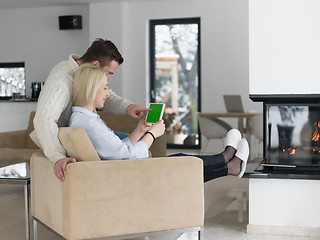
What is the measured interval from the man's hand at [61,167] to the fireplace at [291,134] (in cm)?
154

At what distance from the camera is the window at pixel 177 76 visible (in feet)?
31.3

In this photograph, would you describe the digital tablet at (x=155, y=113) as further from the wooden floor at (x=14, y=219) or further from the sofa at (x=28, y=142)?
the sofa at (x=28, y=142)

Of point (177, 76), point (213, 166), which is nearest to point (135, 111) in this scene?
point (213, 166)

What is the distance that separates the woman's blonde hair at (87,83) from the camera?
10.2ft

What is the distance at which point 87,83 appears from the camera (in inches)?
122

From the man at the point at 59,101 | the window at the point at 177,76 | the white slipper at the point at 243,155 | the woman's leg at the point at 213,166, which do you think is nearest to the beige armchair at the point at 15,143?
the man at the point at 59,101

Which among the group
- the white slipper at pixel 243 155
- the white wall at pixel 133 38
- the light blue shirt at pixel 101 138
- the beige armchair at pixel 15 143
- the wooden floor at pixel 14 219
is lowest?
the wooden floor at pixel 14 219

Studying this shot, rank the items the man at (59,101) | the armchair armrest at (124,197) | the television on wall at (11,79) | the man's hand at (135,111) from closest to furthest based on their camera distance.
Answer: the armchair armrest at (124,197) < the man at (59,101) < the man's hand at (135,111) < the television on wall at (11,79)

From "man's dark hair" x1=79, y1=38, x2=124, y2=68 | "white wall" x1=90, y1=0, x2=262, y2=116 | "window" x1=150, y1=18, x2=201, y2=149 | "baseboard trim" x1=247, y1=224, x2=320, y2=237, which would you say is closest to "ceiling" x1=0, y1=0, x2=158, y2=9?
"white wall" x1=90, y1=0, x2=262, y2=116

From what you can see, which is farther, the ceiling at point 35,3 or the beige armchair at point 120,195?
the ceiling at point 35,3

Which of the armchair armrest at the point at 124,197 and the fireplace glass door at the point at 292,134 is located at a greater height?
the fireplace glass door at the point at 292,134

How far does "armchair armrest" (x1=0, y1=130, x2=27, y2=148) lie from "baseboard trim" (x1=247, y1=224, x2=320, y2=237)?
3.09 meters

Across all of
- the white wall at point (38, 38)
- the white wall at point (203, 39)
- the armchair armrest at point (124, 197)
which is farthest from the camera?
the white wall at point (38, 38)

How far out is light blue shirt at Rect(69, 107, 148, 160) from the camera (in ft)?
10.1
